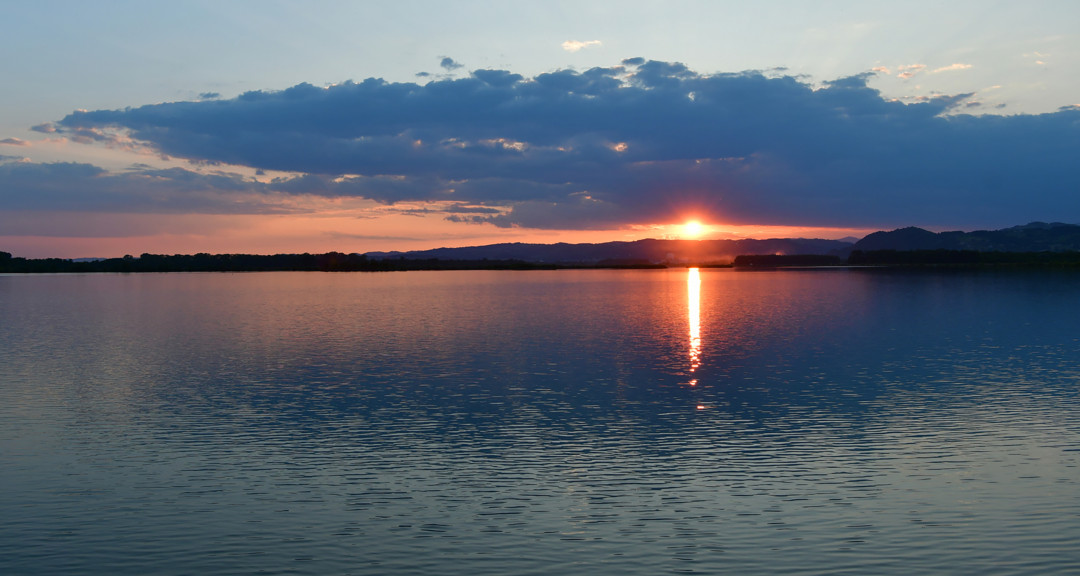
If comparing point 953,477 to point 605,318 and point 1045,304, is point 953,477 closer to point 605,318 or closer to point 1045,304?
point 605,318

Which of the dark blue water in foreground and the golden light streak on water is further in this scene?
the golden light streak on water

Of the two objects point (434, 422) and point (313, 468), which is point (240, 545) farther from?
point (434, 422)

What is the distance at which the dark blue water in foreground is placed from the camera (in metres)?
18.3

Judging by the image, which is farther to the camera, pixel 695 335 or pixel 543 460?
pixel 695 335

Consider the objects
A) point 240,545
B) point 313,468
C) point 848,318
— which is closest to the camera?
point 240,545

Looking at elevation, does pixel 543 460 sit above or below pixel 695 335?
below

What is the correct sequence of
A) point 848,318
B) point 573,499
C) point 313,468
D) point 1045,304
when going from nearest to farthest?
1. point 573,499
2. point 313,468
3. point 848,318
4. point 1045,304

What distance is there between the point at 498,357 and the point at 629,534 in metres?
35.6

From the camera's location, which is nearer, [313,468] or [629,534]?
[629,534]

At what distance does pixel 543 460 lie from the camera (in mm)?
26328

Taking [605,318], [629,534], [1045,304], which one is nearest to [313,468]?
[629,534]

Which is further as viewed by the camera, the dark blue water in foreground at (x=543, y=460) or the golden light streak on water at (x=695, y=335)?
the golden light streak on water at (x=695, y=335)

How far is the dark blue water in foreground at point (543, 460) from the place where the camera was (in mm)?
18328

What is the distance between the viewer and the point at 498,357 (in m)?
54.4
